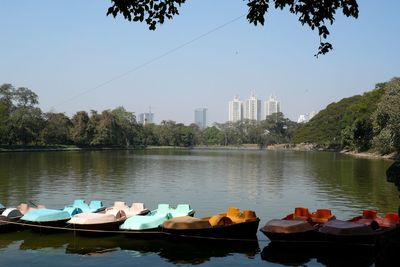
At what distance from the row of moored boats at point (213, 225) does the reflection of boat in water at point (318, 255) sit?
0.24 meters

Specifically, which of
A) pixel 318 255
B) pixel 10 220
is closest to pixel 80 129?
pixel 10 220

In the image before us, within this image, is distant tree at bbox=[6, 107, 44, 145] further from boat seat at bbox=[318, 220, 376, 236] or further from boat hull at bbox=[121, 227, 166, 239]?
boat seat at bbox=[318, 220, 376, 236]

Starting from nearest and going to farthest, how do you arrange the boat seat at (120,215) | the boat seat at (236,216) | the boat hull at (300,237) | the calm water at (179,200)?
the calm water at (179,200)
the boat hull at (300,237)
the boat seat at (236,216)
the boat seat at (120,215)

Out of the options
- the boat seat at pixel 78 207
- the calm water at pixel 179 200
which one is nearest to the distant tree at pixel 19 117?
the calm water at pixel 179 200

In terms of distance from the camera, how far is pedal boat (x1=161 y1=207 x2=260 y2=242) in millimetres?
16359

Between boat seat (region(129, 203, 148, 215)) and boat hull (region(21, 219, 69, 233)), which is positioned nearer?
boat hull (region(21, 219, 69, 233))

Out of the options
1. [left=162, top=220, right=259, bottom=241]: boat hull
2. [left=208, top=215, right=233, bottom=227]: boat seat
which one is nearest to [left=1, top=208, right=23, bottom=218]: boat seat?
[left=162, top=220, right=259, bottom=241]: boat hull

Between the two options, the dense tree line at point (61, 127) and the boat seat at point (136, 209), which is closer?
the boat seat at point (136, 209)

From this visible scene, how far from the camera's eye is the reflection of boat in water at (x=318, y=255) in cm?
1477

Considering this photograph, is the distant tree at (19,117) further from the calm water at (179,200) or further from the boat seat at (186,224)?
the boat seat at (186,224)

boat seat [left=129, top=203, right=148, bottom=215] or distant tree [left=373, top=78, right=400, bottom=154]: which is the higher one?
distant tree [left=373, top=78, right=400, bottom=154]

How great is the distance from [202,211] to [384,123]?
51938 mm

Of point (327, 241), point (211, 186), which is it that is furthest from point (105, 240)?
point (211, 186)

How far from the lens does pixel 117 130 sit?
136875 millimetres
